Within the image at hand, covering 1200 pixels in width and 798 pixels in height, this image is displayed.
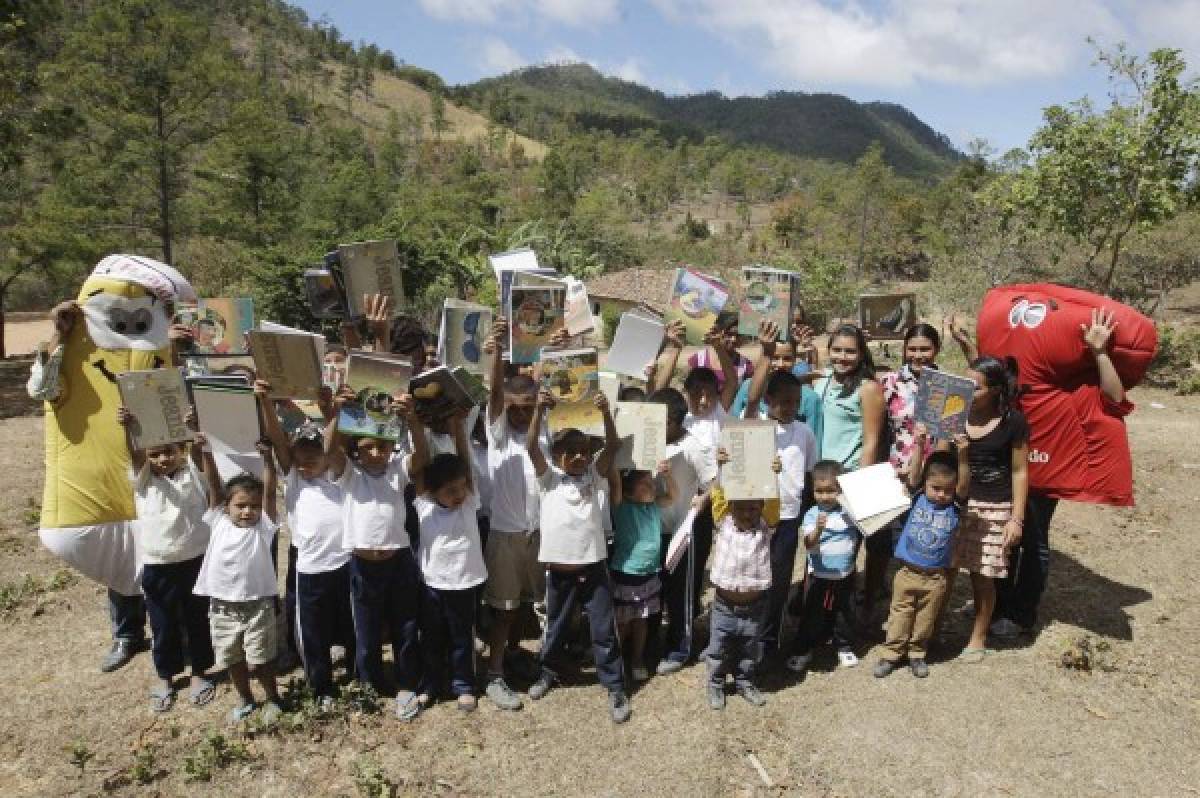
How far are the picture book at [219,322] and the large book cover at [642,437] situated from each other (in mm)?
2400

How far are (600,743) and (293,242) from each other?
2503 centimetres

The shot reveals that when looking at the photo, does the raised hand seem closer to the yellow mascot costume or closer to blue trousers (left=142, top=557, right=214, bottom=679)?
blue trousers (left=142, top=557, right=214, bottom=679)

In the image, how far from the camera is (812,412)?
4.39 meters

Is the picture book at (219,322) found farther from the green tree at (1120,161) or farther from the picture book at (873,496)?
the green tree at (1120,161)

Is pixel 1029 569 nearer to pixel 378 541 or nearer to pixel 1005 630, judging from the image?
pixel 1005 630

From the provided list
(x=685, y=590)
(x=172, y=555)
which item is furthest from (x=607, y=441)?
(x=172, y=555)

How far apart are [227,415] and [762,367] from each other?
2790 mm

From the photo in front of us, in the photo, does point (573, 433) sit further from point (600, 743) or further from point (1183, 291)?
point (1183, 291)

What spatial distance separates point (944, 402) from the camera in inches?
145

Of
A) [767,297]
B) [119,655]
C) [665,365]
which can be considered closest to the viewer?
[767,297]

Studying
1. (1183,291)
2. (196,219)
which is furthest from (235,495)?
(1183,291)

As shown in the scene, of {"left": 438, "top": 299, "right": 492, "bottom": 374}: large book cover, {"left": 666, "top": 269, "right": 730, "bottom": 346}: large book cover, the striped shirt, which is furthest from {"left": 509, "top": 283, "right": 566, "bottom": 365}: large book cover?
the striped shirt

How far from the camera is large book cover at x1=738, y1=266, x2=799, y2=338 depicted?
4.07m

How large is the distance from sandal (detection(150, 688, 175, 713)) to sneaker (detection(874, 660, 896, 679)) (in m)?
3.85
